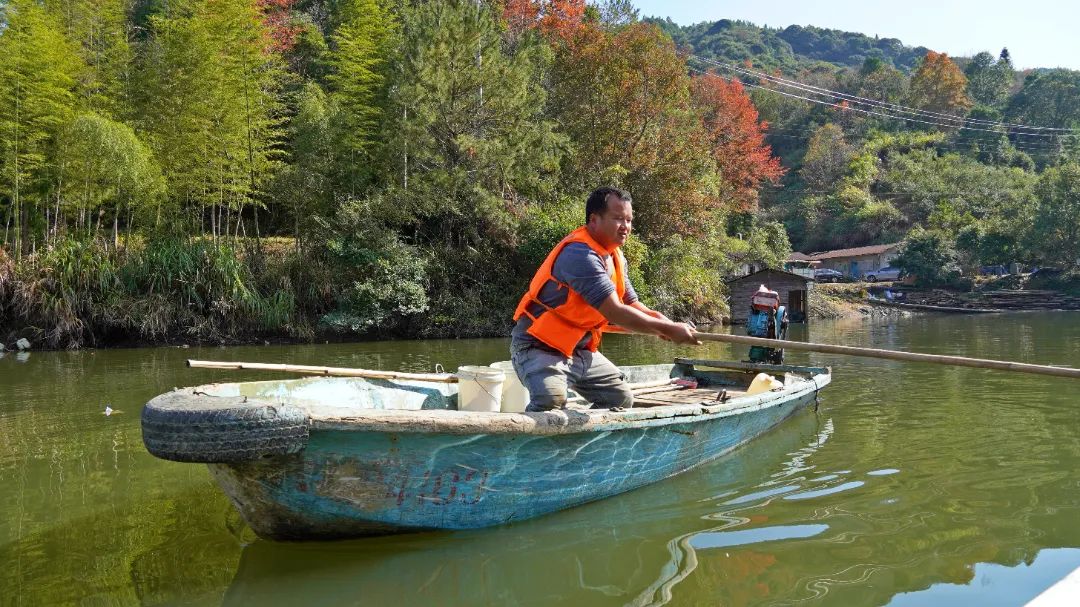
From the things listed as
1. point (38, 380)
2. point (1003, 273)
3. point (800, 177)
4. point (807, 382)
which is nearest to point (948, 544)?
point (807, 382)

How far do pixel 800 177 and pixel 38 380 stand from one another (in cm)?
4609

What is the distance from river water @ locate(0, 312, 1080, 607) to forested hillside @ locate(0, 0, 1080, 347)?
9751 millimetres

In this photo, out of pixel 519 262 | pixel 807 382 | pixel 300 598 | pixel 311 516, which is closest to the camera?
pixel 300 598

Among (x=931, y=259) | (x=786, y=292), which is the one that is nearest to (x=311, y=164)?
(x=786, y=292)

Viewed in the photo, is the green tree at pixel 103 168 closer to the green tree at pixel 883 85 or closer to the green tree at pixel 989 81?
the green tree at pixel 883 85

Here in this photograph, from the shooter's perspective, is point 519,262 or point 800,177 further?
point 800,177

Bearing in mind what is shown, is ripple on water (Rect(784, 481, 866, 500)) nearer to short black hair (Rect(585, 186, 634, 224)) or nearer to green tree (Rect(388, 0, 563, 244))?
short black hair (Rect(585, 186, 634, 224))

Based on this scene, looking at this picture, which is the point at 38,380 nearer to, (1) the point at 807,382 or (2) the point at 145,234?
(2) the point at 145,234

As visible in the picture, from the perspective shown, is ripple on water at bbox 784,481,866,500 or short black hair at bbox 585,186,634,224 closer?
short black hair at bbox 585,186,634,224

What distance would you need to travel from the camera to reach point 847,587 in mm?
3258

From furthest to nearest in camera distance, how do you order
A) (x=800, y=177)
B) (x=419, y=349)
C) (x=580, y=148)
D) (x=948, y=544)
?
(x=800, y=177)
(x=580, y=148)
(x=419, y=349)
(x=948, y=544)

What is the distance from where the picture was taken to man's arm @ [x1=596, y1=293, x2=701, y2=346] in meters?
3.85

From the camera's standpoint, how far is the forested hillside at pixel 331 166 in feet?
49.3

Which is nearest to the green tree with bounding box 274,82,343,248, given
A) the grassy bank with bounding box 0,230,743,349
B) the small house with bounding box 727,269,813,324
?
the grassy bank with bounding box 0,230,743,349
